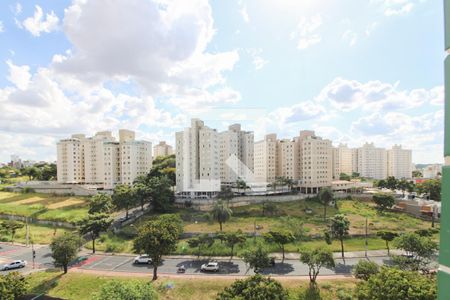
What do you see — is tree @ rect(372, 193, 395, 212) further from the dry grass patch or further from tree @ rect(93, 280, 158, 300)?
the dry grass patch

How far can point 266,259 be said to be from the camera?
22188 millimetres

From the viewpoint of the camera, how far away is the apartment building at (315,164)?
6156cm

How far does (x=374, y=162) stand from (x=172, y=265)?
11046 centimetres

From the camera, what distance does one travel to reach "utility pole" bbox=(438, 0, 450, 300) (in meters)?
3.39

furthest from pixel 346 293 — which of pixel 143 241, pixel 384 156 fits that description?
pixel 384 156

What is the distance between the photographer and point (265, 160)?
224 feet

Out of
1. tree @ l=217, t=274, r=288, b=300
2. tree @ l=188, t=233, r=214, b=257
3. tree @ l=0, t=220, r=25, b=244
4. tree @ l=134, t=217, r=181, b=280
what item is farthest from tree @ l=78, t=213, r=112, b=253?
tree @ l=217, t=274, r=288, b=300

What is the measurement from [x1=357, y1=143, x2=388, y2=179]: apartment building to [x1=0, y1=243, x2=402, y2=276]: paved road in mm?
92310

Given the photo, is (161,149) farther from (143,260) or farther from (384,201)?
(384,201)

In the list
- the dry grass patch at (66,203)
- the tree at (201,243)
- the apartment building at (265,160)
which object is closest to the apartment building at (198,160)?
the apartment building at (265,160)

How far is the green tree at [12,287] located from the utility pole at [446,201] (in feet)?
81.3

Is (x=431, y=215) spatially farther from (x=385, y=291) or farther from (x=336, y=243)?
(x=385, y=291)

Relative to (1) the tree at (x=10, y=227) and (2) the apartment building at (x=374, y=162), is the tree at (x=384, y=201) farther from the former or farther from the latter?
(2) the apartment building at (x=374, y=162)

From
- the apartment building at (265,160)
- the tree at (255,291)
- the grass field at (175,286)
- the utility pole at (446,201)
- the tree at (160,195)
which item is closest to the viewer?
the utility pole at (446,201)
